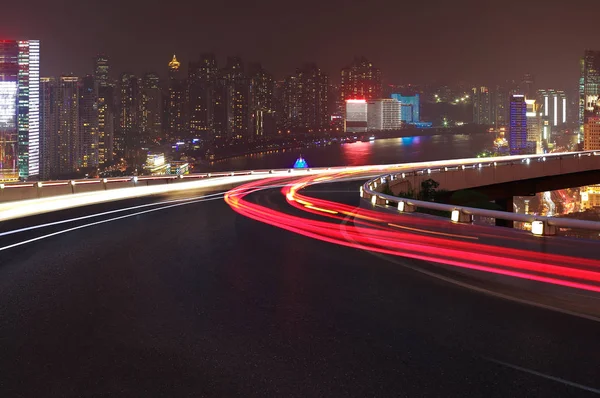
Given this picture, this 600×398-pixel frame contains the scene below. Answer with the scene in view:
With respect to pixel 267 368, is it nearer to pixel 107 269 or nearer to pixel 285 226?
pixel 107 269

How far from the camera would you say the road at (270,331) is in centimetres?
503

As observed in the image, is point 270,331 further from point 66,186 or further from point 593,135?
point 593,135

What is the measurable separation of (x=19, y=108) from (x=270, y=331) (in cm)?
16788

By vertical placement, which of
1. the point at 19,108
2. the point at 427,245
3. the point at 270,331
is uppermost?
the point at 19,108

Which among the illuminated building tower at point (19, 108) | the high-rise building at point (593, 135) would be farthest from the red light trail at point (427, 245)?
the high-rise building at point (593, 135)

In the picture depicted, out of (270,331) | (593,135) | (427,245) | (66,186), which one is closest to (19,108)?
(66,186)

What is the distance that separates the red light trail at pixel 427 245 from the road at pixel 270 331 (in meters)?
0.83

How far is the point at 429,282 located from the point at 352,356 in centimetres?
386

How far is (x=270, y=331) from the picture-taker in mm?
6660

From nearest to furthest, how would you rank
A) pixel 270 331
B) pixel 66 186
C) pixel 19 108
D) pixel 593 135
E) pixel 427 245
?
pixel 270 331
pixel 427 245
pixel 66 186
pixel 19 108
pixel 593 135

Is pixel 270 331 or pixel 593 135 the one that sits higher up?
pixel 593 135

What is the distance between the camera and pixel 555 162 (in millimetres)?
52281

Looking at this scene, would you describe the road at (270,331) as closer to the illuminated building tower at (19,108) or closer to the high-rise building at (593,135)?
the illuminated building tower at (19,108)

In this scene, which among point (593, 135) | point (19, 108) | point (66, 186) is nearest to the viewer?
point (66, 186)
